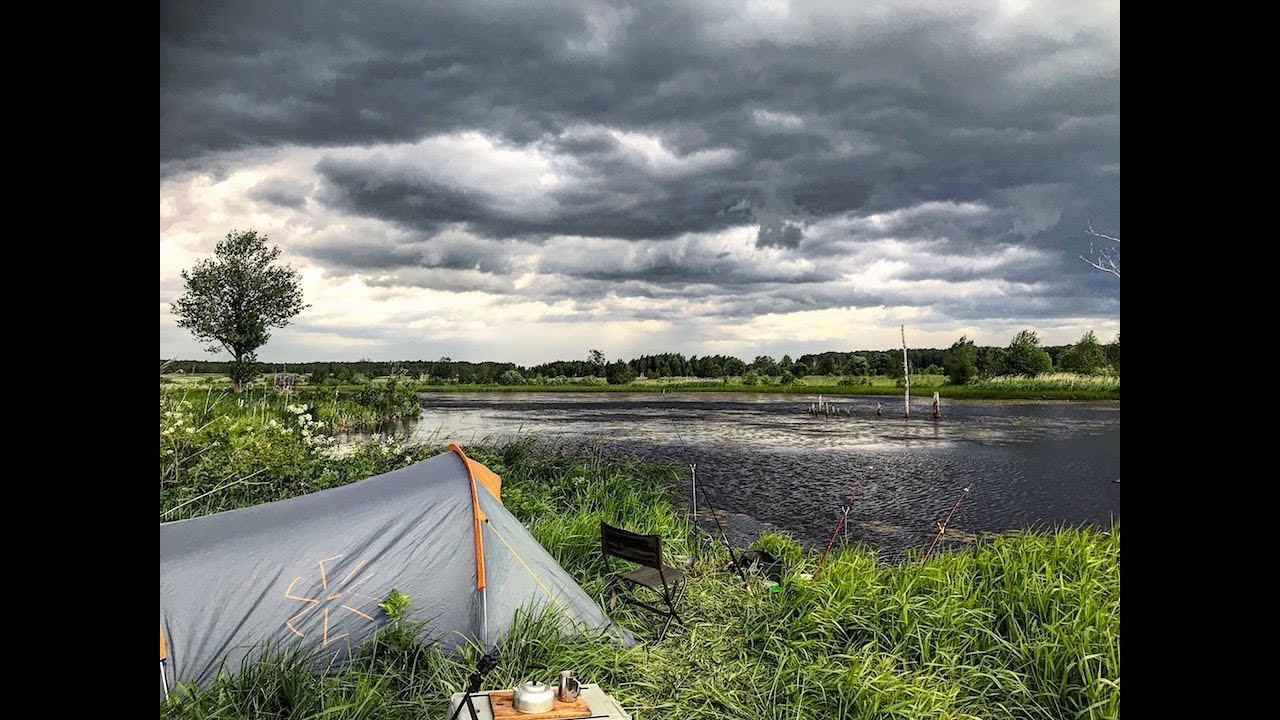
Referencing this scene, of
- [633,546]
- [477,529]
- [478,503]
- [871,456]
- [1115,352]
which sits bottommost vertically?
[871,456]

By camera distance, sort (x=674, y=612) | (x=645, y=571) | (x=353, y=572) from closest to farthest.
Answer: (x=353, y=572) < (x=674, y=612) < (x=645, y=571)

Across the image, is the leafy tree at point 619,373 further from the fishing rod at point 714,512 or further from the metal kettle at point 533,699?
the metal kettle at point 533,699

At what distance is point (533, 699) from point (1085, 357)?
37301 mm

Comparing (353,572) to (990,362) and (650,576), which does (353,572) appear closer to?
(650,576)

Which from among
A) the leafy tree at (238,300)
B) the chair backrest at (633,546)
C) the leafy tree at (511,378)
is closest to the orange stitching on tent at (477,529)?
the chair backrest at (633,546)

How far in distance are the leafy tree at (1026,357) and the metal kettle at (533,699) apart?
3788cm

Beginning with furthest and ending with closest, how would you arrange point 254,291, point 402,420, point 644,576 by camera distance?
point 254,291
point 402,420
point 644,576

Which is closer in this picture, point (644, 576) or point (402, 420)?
point (644, 576)

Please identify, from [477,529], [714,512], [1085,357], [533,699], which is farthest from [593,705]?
[1085,357]

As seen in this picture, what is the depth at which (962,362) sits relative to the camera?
1513 inches
